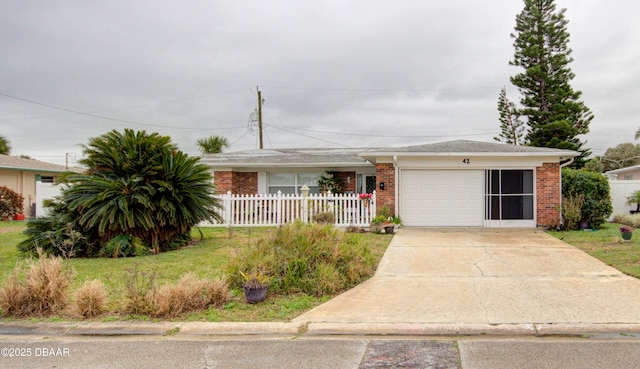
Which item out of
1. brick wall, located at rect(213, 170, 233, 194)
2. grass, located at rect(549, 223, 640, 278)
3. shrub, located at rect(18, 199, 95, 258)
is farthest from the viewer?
brick wall, located at rect(213, 170, 233, 194)

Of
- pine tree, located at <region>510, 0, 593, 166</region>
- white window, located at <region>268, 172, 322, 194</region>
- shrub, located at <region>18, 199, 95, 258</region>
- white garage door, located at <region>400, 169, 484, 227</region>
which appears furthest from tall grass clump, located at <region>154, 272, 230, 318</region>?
pine tree, located at <region>510, 0, 593, 166</region>

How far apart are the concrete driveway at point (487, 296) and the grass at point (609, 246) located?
0.84ft

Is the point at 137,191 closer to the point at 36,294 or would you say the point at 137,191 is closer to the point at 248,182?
the point at 36,294

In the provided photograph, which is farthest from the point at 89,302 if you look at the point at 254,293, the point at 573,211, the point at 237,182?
the point at 573,211

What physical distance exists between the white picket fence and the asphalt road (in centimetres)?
933

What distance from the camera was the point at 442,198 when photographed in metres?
14.7

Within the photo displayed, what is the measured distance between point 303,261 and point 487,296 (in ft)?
9.16

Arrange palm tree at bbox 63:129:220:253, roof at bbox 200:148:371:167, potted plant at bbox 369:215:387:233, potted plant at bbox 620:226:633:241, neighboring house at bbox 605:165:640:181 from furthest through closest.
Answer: neighboring house at bbox 605:165:640:181
roof at bbox 200:148:371:167
potted plant at bbox 369:215:387:233
potted plant at bbox 620:226:633:241
palm tree at bbox 63:129:220:253

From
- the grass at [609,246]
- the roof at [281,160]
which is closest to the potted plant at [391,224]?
the roof at [281,160]

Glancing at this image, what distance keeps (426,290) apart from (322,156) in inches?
519

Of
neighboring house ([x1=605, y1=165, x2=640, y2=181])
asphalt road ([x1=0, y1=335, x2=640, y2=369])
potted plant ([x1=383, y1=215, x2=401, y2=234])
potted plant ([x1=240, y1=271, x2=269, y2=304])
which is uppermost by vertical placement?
neighboring house ([x1=605, y1=165, x2=640, y2=181])

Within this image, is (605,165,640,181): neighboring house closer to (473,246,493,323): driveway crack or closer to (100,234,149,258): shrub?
(473,246,493,323): driveway crack

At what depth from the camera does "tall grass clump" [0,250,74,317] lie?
555cm

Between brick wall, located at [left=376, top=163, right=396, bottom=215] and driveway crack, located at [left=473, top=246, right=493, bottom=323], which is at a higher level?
brick wall, located at [left=376, top=163, right=396, bottom=215]
